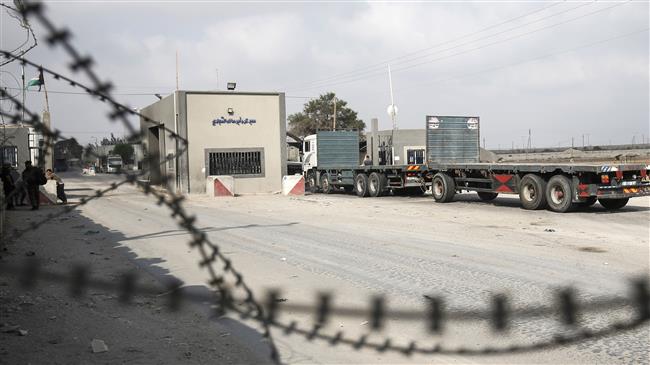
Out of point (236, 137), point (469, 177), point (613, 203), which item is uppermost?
point (236, 137)

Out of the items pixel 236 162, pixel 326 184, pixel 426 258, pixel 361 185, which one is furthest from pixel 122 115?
pixel 236 162

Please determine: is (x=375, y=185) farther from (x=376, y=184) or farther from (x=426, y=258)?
(x=426, y=258)

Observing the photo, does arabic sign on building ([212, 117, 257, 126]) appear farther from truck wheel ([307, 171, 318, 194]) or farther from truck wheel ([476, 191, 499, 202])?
truck wheel ([476, 191, 499, 202])

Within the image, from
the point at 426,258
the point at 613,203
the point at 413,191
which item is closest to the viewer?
the point at 426,258

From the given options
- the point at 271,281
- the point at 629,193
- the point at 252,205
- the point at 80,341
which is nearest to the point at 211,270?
the point at 80,341

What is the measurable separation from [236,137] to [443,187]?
1222 centimetres

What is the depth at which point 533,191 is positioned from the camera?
1623cm

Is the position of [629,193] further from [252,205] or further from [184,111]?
[184,111]

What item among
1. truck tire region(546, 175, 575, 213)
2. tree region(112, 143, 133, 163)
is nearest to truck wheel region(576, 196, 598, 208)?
truck tire region(546, 175, 575, 213)

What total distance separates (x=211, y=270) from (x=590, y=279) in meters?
6.72

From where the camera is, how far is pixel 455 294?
21.8 feet

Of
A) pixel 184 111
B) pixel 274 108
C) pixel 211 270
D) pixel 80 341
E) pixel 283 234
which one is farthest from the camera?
pixel 274 108

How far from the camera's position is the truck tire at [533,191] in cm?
1584

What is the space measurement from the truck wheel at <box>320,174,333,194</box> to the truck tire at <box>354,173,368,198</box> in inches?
92.8
